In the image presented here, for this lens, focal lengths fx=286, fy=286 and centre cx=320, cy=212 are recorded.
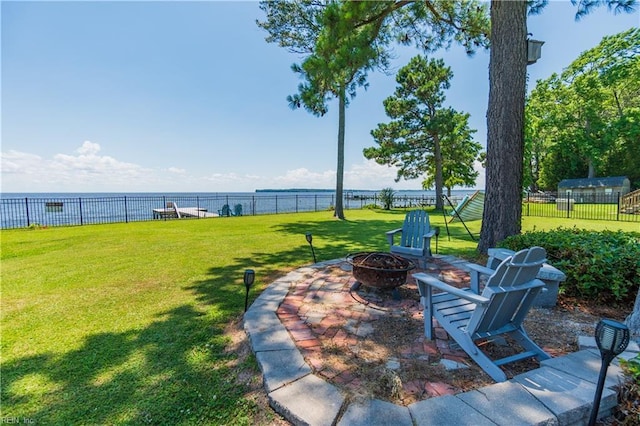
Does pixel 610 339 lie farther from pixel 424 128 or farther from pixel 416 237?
pixel 424 128

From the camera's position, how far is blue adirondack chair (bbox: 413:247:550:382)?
5.80 ft

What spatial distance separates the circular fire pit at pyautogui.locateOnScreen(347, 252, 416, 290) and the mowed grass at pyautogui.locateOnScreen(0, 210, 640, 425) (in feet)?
4.47

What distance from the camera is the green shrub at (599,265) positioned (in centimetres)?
279

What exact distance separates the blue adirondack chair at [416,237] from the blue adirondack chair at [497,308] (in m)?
1.91

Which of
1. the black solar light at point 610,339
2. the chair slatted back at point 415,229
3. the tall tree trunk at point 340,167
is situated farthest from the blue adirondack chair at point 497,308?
the tall tree trunk at point 340,167

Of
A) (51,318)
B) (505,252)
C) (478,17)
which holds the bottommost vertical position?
(51,318)

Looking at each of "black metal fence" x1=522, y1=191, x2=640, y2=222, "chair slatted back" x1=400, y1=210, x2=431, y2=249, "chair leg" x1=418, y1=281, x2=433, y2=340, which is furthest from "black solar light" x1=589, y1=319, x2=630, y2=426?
"black metal fence" x1=522, y1=191, x2=640, y2=222

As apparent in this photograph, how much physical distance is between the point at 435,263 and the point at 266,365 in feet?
11.3

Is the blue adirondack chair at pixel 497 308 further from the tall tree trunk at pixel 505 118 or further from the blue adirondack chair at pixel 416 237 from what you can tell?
the tall tree trunk at pixel 505 118

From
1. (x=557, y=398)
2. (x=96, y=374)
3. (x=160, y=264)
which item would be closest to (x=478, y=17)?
(x=557, y=398)

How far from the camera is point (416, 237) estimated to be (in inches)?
170

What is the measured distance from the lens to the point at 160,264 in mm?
4852

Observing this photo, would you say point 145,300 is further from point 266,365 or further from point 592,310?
point 592,310

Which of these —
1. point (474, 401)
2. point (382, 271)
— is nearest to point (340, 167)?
point (382, 271)
